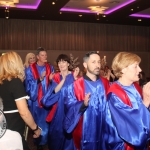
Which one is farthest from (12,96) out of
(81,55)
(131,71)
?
(81,55)

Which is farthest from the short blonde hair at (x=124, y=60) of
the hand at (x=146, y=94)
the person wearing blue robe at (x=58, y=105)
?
the person wearing blue robe at (x=58, y=105)

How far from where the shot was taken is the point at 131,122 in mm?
2357

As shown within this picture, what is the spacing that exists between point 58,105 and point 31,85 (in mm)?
1405

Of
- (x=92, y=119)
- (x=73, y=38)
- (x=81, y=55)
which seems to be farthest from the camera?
(x=73, y=38)

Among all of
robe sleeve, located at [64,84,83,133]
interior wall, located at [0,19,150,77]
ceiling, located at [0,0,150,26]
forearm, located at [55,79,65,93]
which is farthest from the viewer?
interior wall, located at [0,19,150,77]

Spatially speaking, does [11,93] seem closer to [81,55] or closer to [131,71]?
[131,71]

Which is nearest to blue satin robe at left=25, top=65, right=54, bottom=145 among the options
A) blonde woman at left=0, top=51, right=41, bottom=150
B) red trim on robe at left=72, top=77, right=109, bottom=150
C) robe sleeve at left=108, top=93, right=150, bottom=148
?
red trim on robe at left=72, top=77, right=109, bottom=150

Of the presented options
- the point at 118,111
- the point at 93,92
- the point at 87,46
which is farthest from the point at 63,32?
the point at 118,111

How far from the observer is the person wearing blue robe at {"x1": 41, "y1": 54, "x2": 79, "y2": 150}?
4148 mm

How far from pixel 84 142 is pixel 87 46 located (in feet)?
36.9

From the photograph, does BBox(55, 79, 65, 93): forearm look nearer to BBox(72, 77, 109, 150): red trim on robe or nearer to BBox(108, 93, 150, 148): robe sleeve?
BBox(72, 77, 109, 150): red trim on robe

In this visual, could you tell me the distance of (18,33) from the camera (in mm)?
13008

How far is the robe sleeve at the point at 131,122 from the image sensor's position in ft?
7.61

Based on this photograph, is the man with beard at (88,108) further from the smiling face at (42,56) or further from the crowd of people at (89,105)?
the smiling face at (42,56)
